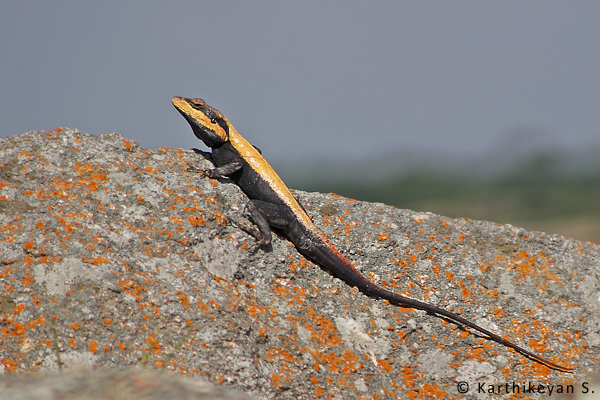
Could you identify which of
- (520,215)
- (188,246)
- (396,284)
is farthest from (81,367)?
(520,215)

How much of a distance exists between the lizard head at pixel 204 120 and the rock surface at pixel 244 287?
398 mm

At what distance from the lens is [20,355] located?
10.7 ft

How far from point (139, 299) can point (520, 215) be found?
44.3m

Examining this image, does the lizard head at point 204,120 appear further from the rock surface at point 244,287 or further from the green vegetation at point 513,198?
the green vegetation at point 513,198

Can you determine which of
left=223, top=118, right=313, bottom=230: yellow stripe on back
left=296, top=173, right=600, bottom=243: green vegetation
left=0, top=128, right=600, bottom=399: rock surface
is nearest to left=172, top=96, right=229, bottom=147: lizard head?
left=223, top=118, right=313, bottom=230: yellow stripe on back

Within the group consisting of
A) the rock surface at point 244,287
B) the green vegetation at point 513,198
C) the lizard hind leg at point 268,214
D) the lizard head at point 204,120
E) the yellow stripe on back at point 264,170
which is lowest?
the rock surface at point 244,287

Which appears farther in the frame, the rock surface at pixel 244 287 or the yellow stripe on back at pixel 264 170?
the yellow stripe on back at pixel 264 170

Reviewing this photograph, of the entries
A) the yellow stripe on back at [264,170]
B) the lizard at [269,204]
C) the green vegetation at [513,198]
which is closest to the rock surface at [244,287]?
the lizard at [269,204]

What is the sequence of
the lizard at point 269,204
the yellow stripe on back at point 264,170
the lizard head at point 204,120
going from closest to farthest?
the lizard at point 269,204 < the yellow stripe on back at point 264,170 < the lizard head at point 204,120

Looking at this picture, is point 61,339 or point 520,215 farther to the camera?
point 520,215

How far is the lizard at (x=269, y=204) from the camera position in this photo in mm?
4938

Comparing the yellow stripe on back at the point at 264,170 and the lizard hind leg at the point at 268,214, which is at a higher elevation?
the yellow stripe on back at the point at 264,170

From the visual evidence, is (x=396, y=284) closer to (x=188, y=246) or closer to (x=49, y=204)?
(x=188, y=246)

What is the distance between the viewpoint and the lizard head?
595 cm
